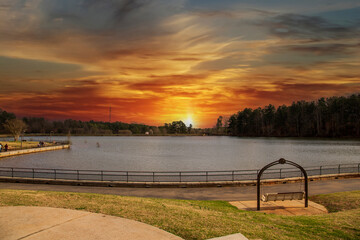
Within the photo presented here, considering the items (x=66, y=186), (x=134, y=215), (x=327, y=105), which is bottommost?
(x=66, y=186)

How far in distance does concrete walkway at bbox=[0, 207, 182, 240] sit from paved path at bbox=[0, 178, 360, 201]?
10734 mm

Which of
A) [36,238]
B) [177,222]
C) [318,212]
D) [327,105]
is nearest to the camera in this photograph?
[36,238]

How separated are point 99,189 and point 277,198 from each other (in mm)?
13593

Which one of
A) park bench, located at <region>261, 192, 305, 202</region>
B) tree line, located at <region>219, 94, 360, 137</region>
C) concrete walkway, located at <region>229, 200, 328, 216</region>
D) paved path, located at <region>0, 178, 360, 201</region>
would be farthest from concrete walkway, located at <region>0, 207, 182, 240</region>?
tree line, located at <region>219, 94, 360, 137</region>

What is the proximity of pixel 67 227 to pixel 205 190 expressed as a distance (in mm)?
15185

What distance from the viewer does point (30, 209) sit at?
35.2 feet

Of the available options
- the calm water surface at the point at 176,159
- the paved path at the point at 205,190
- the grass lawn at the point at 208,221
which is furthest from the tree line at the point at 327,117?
the grass lawn at the point at 208,221

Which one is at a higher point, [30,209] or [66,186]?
[30,209]

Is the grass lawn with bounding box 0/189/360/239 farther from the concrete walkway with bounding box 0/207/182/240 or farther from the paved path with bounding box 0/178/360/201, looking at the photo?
the paved path with bounding box 0/178/360/201

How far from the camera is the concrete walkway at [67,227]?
8133 mm

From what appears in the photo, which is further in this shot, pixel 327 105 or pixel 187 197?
pixel 327 105

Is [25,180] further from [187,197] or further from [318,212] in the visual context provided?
[318,212]

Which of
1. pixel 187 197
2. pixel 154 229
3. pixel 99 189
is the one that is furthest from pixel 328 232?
pixel 99 189

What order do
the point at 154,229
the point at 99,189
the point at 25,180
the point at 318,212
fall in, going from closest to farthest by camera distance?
the point at 154,229
the point at 318,212
the point at 99,189
the point at 25,180
